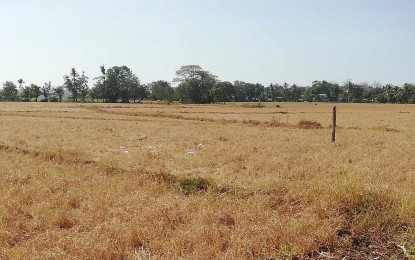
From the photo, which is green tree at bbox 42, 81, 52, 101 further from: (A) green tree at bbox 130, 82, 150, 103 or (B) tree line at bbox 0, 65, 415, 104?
(A) green tree at bbox 130, 82, 150, 103

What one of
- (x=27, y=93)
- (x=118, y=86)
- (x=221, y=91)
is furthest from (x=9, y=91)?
(x=221, y=91)

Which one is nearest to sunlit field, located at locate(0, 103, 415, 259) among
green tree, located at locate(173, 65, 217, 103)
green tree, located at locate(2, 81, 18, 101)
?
green tree, located at locate(173, 65, 217, 103)

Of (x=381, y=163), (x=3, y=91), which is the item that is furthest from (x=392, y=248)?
(x=3, y=91)

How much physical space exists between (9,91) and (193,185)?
141164 millimetres

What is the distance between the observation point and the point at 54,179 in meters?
9.90

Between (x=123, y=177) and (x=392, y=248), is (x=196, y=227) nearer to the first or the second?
(x=392, y=248)

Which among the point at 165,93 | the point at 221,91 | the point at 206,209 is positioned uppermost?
the point at 221,91

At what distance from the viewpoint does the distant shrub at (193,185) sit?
28.8ft

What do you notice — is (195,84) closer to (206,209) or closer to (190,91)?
(190,91)

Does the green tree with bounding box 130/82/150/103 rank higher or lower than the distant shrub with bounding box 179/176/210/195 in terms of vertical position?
higher

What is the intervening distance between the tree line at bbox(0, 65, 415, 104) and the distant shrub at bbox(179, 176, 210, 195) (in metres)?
93.2

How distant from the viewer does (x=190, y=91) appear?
102 m

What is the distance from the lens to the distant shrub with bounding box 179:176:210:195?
8.77 m

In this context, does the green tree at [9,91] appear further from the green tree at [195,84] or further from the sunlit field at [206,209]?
the sunlit field at [206,209]
